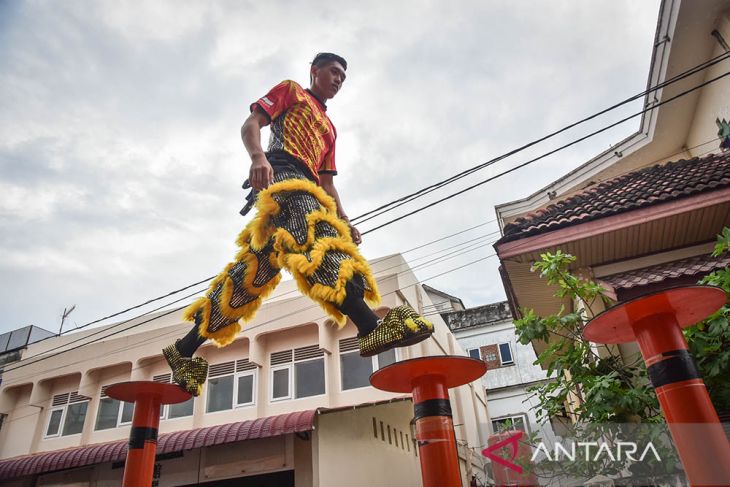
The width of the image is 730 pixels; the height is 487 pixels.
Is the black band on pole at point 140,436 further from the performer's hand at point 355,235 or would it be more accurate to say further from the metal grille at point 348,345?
the metal grille at point 348,345

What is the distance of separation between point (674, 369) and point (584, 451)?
173cm

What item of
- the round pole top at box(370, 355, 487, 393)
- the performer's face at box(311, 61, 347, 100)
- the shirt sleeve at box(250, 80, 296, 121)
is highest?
the performer's face at box(311, 61, 347, 100)

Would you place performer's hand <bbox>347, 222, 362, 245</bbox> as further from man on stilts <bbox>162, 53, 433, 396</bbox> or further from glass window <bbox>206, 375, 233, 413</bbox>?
glass window <bbox>206, 375, 233, 413</bbox>

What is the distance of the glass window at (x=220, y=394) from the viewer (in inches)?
525

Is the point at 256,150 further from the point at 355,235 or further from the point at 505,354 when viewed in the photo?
the point at 505,354

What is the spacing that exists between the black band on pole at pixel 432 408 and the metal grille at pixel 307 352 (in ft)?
34.5

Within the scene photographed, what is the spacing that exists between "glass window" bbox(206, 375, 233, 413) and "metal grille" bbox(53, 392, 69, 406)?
16.4 ft

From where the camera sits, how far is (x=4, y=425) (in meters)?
15.4

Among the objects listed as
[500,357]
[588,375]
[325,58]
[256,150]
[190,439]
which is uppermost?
[500,357]

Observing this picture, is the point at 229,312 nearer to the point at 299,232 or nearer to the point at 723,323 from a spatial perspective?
the point at 299,232

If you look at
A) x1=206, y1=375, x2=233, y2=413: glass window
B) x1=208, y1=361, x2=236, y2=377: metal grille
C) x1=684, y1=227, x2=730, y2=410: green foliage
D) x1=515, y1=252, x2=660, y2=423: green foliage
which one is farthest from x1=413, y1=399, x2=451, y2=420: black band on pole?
x1=208, y1=361, x2=236, y2=377: metal grille

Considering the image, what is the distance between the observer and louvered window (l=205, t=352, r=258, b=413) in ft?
43.4

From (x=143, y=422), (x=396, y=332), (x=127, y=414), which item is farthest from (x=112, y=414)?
(x=396, y=332)

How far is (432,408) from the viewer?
2793 millimetres
